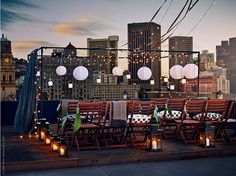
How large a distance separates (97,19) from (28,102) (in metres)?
15.2

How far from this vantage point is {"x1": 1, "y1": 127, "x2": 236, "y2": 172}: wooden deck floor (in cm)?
506

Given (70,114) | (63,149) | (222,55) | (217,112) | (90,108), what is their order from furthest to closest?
1. (222,55)
2. (217,112)
3. (70,114)
4. (90,108)
5. (63,149)

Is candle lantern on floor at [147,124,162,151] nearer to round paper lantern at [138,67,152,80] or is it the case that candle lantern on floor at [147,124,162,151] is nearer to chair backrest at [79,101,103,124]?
chair backrest at [79,101,103,124]

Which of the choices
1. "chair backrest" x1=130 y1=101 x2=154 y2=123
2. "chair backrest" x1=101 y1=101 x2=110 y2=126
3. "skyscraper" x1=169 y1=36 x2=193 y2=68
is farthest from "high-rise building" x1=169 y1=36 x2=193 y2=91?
"chair backrest" x1=101 y1=101 x2=110 y2=126

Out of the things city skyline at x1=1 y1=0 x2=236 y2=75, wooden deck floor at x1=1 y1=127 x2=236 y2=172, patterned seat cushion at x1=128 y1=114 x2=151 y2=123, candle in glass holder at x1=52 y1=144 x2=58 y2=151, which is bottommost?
wooden deck floor at x1=1 y1=127 x2=236 y2=172

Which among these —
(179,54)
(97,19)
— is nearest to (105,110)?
(179,54)

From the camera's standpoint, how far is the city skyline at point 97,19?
52.7 ft

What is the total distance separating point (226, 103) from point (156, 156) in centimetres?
202

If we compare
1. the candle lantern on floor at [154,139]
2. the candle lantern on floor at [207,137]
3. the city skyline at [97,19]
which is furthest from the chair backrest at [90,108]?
the city skyline at [97,19]

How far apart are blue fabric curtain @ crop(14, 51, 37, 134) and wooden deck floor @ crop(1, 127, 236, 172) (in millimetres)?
1218

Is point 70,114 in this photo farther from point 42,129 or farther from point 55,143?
point 55,143

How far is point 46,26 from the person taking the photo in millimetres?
19422

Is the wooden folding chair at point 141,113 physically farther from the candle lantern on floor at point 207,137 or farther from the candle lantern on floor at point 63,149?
the candle lantern on floor at point 63,149

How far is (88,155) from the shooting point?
5547 millimetres
